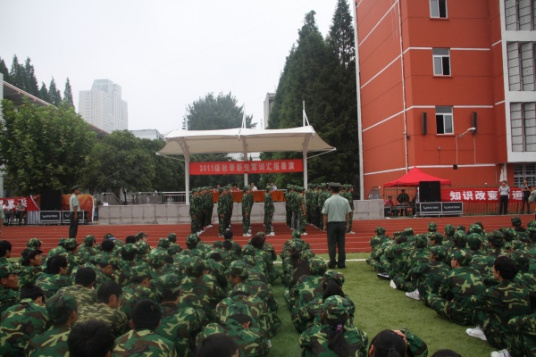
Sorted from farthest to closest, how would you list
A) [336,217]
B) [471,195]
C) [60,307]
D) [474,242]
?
[471,195]
[336,217]
[474,242]
[60,307]

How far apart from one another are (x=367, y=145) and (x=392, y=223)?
13690 mm

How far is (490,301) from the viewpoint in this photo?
4.41m

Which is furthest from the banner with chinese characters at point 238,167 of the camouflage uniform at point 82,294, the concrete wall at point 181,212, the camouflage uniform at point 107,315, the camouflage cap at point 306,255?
the camouflage uniform at point 107,315

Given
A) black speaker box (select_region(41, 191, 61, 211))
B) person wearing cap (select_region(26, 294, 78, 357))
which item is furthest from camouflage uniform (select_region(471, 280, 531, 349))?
black speaker box (select_region(41, 191, 61, 211))

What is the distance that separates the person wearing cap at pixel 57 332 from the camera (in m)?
3.11

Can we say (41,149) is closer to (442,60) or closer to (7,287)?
(7,287)

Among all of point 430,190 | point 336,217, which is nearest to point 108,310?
point 336,217

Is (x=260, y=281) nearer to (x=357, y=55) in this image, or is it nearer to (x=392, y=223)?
(x=392, y=223)

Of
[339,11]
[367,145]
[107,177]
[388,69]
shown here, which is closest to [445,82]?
[388,69]

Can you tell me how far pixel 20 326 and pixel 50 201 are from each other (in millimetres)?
18863

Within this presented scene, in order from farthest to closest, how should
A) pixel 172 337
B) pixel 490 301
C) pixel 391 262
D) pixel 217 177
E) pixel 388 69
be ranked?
pixel 217 177, pixel 388 69, pixel 391 262, pixel 490 301, pixel 172 337

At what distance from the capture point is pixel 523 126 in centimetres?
2225

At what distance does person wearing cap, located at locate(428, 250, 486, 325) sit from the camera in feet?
16.9

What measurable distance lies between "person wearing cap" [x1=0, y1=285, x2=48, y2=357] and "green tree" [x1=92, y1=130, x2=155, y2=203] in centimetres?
3089
